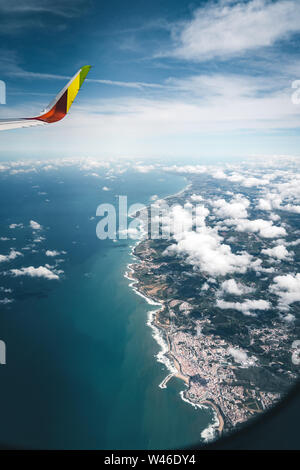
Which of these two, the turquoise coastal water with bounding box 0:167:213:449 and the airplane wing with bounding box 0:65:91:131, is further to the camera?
the turquoise coastal water with bounding box 0:167:213:449

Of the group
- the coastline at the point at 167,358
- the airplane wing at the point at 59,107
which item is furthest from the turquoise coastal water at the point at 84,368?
the airplane wing at the point at 59,107

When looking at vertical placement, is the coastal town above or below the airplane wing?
below

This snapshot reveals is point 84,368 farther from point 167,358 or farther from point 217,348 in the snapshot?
point 217,348

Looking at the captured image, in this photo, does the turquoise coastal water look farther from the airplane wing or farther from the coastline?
the airplane wing

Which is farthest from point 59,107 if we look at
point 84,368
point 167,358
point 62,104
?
point 167,358

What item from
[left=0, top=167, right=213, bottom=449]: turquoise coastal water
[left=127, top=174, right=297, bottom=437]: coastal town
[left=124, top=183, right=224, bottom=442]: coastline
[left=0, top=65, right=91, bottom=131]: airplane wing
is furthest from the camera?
[left=127, top=174, right=297, bottom=437]: coastal town

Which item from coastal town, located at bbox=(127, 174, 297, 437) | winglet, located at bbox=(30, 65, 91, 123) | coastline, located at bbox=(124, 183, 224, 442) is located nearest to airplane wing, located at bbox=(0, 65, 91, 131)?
winglet, located at bbox=(30, 65, 91, 123)

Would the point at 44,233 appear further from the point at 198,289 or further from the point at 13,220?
the point at 198,289
